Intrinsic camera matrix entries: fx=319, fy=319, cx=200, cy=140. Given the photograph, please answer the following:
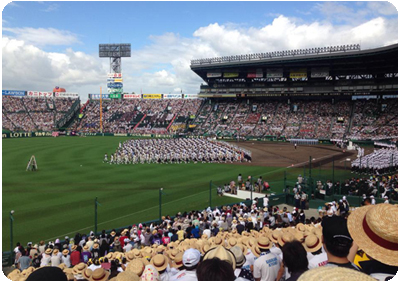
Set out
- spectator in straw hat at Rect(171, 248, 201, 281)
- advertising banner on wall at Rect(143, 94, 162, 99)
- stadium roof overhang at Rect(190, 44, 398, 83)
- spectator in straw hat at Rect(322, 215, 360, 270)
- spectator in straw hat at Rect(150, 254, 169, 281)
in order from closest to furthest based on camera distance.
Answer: spectator in straw hat at Rect(322, 215, 360, 270), spectator in straw hat at Rect(171, 248, 201, 281), spectator in straw hat at Rect(150, 254, 169, 281), stadium roof overhang at Rect(190, 44, 398, 83), advertising banner on wall at Rect(143, 94, 162, 99)

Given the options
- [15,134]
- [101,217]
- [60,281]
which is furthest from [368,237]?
[15,134]

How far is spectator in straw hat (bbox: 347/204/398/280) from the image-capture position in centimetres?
337

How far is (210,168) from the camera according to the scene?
30531mm

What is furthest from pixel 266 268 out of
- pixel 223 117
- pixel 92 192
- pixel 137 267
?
pixel 223 117

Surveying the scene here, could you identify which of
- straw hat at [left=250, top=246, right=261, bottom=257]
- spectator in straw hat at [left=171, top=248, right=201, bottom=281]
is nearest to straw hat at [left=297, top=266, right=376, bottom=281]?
spectator in straw hat at [left=171, top=248, right=201, bottom=281]

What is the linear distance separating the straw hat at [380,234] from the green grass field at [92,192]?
13317mm

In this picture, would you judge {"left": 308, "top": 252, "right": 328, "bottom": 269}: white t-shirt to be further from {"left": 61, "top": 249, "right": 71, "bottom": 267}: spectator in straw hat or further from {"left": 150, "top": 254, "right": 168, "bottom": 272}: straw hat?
{"left": 61, "top": 249, "right": 71, "bottom": 267}: spectator in straw hat

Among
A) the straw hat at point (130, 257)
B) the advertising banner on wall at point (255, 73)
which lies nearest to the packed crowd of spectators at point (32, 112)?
the advertising banner on wall at point (255, 73)

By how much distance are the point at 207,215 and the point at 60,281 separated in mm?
10242

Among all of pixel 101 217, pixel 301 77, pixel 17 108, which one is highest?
pixel 301 77

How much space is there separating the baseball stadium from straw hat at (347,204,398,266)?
0.02m

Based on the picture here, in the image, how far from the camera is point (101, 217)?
16.5 metres

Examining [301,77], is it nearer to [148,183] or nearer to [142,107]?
[142,107]

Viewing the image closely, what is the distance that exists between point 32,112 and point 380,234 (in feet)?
311
